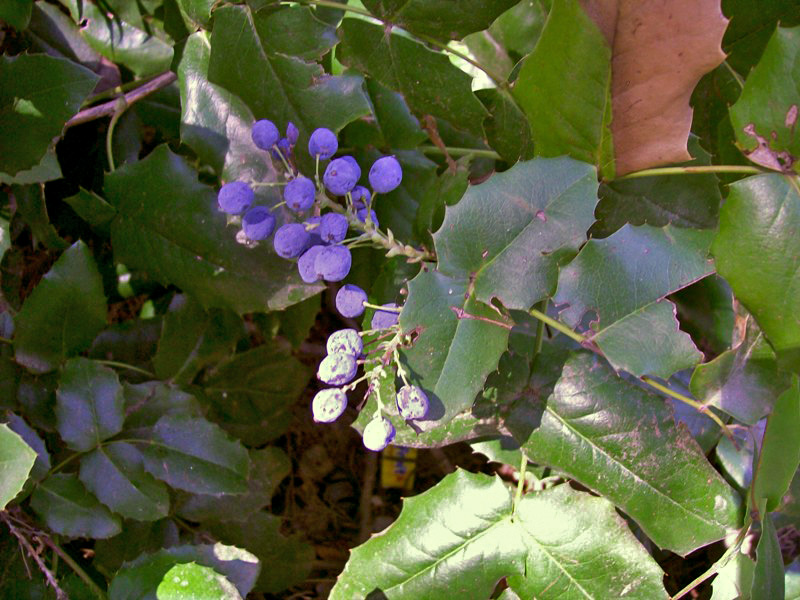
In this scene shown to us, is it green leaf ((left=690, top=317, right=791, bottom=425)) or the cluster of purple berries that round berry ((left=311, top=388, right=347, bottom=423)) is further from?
green leaf ((left=690, top=317, right=791, bottom=425))

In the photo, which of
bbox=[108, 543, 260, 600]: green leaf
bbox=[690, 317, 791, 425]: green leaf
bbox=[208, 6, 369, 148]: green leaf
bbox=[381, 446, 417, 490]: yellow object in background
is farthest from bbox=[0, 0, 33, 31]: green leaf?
bbox=[690, 317, 791, 425]: green leaf

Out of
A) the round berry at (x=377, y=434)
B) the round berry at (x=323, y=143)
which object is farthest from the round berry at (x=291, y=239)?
the round berry at (x=377, y=434)

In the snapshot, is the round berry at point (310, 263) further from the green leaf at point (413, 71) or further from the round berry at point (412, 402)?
the green leaf at point (413, 71)

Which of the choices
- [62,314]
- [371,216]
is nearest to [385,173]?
[371,216]

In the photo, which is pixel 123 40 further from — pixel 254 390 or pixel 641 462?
pixel 641 462

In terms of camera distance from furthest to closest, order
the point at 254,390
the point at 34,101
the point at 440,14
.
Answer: the point at 254,390, the point at 34,101, the point at 440,14
